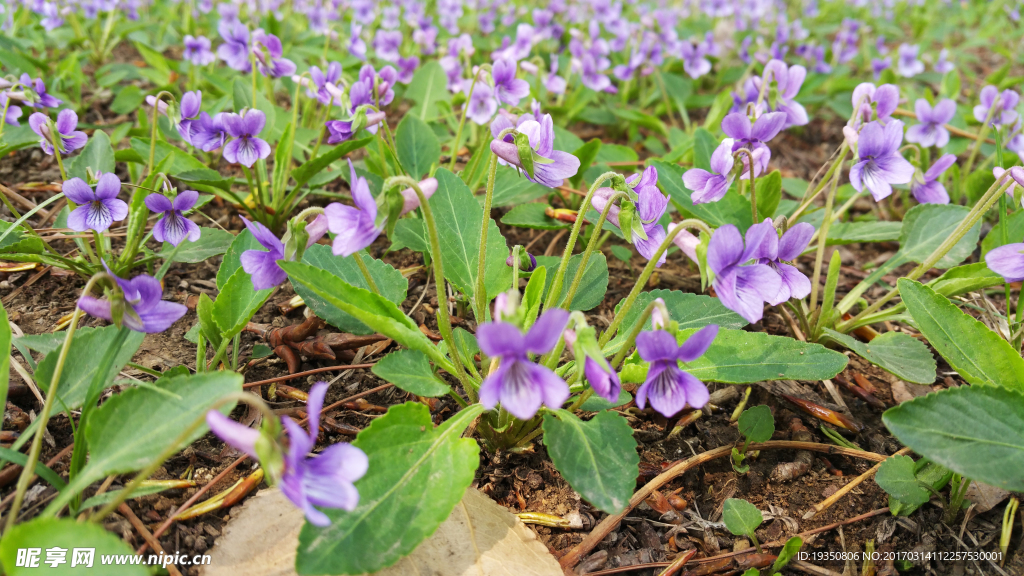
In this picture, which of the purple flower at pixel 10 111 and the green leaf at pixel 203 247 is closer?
the green leaf at pixel 203 247

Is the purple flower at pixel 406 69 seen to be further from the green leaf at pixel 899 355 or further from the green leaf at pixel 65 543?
the green leaf at pixel 65 543

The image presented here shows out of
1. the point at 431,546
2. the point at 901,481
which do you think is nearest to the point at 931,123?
the point at 901,481

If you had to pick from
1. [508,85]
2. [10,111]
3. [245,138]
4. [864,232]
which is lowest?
[864,232]

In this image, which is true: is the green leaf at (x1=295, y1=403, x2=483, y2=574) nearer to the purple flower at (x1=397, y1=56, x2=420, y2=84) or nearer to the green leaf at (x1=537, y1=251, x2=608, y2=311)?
the green leaf at (x1=537, y1=251, x2=608, y2=311)

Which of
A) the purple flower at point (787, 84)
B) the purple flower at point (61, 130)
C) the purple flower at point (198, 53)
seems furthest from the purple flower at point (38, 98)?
the purple flower at point (787, 84)

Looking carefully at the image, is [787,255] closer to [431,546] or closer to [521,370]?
[521,370]
